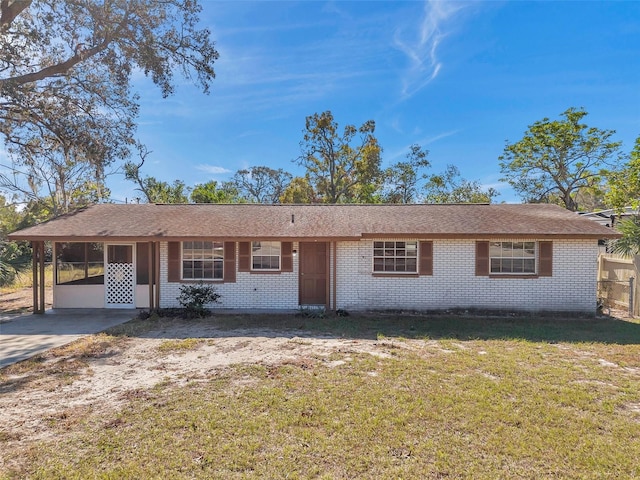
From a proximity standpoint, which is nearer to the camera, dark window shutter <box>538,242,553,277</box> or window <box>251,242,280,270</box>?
dark window shutter <box>538,242,553,277</box>

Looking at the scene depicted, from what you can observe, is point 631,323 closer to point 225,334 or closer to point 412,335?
point 412,335

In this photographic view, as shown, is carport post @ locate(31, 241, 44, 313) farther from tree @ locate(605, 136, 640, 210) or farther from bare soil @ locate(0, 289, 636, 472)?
tree @ locate(605, 136, 640, 210)

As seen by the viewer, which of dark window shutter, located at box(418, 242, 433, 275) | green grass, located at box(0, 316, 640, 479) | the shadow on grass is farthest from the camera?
dark window shutter, located at box(418, 242, 433, 275)

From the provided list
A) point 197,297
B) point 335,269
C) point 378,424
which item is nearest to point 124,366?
point 197,297

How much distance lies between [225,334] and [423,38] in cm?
1342

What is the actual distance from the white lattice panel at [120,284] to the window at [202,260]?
1916 mm

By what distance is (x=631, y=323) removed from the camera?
31.4ft

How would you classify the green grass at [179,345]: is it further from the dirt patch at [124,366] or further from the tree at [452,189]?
the tree at [452,189]

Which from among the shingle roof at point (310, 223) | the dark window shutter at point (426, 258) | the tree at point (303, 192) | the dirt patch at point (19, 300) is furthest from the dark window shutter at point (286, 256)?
the tree at point (303, 192)

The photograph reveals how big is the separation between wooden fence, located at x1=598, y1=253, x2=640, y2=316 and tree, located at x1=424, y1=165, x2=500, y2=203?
21.8 meters

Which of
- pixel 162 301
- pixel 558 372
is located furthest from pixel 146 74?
pixel 558 372

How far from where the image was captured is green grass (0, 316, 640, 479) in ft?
11.2

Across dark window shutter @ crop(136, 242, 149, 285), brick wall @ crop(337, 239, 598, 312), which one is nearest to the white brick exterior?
brick wall @ crop(337, 239, 598, 312)

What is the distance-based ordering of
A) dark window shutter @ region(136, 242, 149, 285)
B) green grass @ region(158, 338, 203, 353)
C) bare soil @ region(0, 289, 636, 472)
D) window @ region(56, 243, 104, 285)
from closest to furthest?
bare soil @ region(0, 289, 636, 472), green grass @ region(158, 338, 203, 353), dark window shutter @ region(136, 242, 149, 285), window @ region(56, 243, 104, 285)
